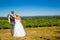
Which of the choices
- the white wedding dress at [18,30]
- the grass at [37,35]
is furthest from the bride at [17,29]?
the grass at [37,35]

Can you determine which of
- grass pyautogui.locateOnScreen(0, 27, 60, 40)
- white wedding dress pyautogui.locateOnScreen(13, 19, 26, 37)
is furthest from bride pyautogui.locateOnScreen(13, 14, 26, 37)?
grass pyautogui.locateOnScreen(0, 27, 60, 40)

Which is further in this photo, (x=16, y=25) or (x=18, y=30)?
(x=16, y=25)

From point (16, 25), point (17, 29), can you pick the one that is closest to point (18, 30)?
point (17, 29)

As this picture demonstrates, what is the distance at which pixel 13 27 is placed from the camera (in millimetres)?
13555

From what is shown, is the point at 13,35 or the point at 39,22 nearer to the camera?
the point at 13,35

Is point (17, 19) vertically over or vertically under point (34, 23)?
over

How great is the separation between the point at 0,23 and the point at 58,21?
534 inches

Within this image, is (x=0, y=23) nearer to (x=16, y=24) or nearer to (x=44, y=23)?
(x=44, y=23)

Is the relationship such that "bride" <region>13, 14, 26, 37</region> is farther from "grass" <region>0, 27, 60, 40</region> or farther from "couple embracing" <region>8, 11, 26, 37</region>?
"grass" <region>0, 27, 60, 40</region>

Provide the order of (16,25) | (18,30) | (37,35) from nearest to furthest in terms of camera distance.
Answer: (18,30) < (16,25) < (37,35)

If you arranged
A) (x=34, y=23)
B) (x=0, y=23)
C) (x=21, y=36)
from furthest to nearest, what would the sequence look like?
(x=34, y=23) → (x=0, y=23) → (x=21, y=36)

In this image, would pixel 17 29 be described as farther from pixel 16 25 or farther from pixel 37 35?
pixel 37 35

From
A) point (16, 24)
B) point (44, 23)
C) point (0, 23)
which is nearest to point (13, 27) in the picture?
point (16, 24)

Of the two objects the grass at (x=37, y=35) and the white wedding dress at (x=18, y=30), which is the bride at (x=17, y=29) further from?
the grass at (x=37, y=35)
